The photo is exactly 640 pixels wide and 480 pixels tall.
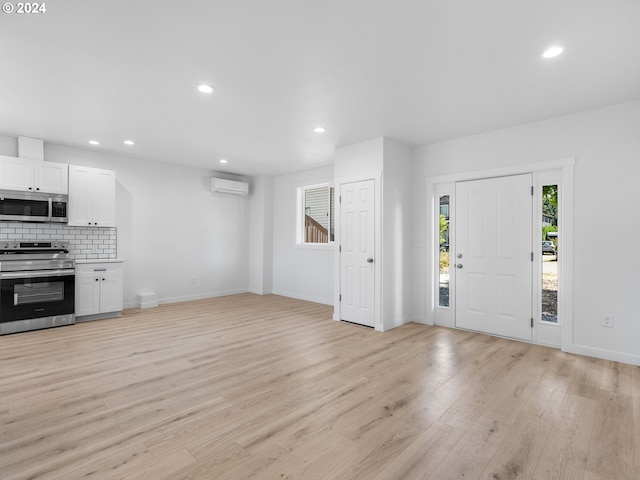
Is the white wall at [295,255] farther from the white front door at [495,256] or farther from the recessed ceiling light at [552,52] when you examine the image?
the recessed ceiling light at [552,52]

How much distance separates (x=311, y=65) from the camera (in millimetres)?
2742

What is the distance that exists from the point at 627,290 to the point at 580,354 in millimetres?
833

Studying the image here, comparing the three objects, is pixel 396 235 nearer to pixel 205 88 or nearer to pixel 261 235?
→ pixel 205 88

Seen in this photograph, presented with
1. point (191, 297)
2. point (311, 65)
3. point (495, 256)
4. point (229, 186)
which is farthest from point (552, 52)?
point (191, 297)

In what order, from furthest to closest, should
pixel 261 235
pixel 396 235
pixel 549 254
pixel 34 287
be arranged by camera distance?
1. pixel 261 235
2. pixel 396 235
3. pixel 34 287
4. pixel 549 254

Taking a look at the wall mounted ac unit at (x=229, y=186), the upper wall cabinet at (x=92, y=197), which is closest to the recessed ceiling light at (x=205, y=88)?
the upper wall cabinet at (x=92, y=197)

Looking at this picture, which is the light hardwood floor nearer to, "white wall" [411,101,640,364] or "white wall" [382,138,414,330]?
"white wall" [411,101,640,364]

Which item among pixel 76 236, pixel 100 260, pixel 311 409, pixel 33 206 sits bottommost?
pixel 311 409

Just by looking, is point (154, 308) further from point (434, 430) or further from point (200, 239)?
point (434, 430)

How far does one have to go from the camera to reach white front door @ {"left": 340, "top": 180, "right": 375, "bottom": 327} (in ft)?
15.6

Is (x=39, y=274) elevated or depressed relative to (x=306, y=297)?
elevated

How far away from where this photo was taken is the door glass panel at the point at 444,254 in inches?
189

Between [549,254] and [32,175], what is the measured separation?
6.90m

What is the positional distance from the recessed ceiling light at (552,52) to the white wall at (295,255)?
4137 mm
